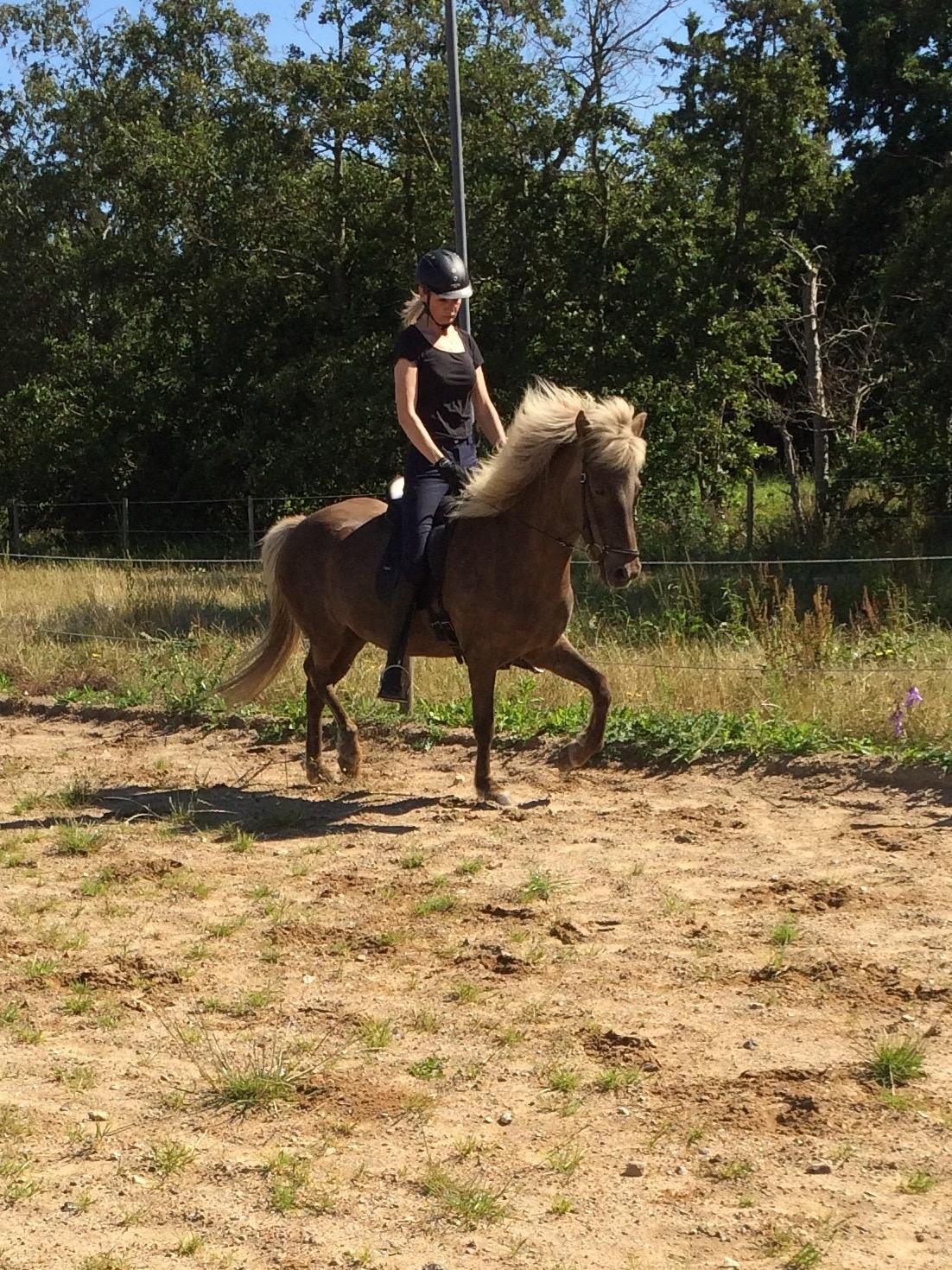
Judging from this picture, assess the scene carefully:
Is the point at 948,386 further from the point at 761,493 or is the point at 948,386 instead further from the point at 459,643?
the point at 459,643

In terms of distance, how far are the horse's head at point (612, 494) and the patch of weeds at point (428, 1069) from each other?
3019mm

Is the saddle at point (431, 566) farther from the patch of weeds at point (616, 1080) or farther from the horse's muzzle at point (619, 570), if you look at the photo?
the patch of weeds at point (616, 1080)

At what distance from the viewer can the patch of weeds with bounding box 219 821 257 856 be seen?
22.5 feet

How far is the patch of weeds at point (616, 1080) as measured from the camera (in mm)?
3926

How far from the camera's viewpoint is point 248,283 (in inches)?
998

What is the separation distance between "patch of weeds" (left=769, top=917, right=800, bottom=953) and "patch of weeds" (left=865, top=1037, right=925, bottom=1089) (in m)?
1.06

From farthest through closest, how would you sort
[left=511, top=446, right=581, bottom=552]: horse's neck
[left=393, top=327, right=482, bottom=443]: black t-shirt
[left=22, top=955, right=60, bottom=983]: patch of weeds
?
[left=393, top=327, right=482, bottom=443]: black t-shirt < [left=511, top=446, right=581, bottom=552]: horse's neck < [left=22, top=955, right=60, bottom=983]: patch of weeds

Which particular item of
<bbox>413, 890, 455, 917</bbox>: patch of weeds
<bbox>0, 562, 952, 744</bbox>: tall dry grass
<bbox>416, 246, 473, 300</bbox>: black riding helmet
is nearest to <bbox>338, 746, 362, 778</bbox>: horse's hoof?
<bbox>0, 562, 952, 744</bbox>: tall dry grass

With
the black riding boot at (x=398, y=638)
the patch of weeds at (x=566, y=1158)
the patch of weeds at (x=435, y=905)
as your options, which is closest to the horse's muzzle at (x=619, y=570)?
the black riding boot at (x=398, y=638)

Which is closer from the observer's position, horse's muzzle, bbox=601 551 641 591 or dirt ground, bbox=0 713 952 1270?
dirt ground, bbox=0 713 952 1270

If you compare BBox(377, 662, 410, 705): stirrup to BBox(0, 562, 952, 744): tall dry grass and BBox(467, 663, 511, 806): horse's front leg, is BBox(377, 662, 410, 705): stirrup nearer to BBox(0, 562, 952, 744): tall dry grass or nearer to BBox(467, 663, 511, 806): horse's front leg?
BBox(467, 663, 511, 806): horse's front leg

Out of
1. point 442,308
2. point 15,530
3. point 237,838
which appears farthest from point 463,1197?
point 15,530

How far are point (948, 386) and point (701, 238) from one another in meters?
5.38

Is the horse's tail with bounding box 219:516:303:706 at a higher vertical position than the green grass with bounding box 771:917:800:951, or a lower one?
higher
